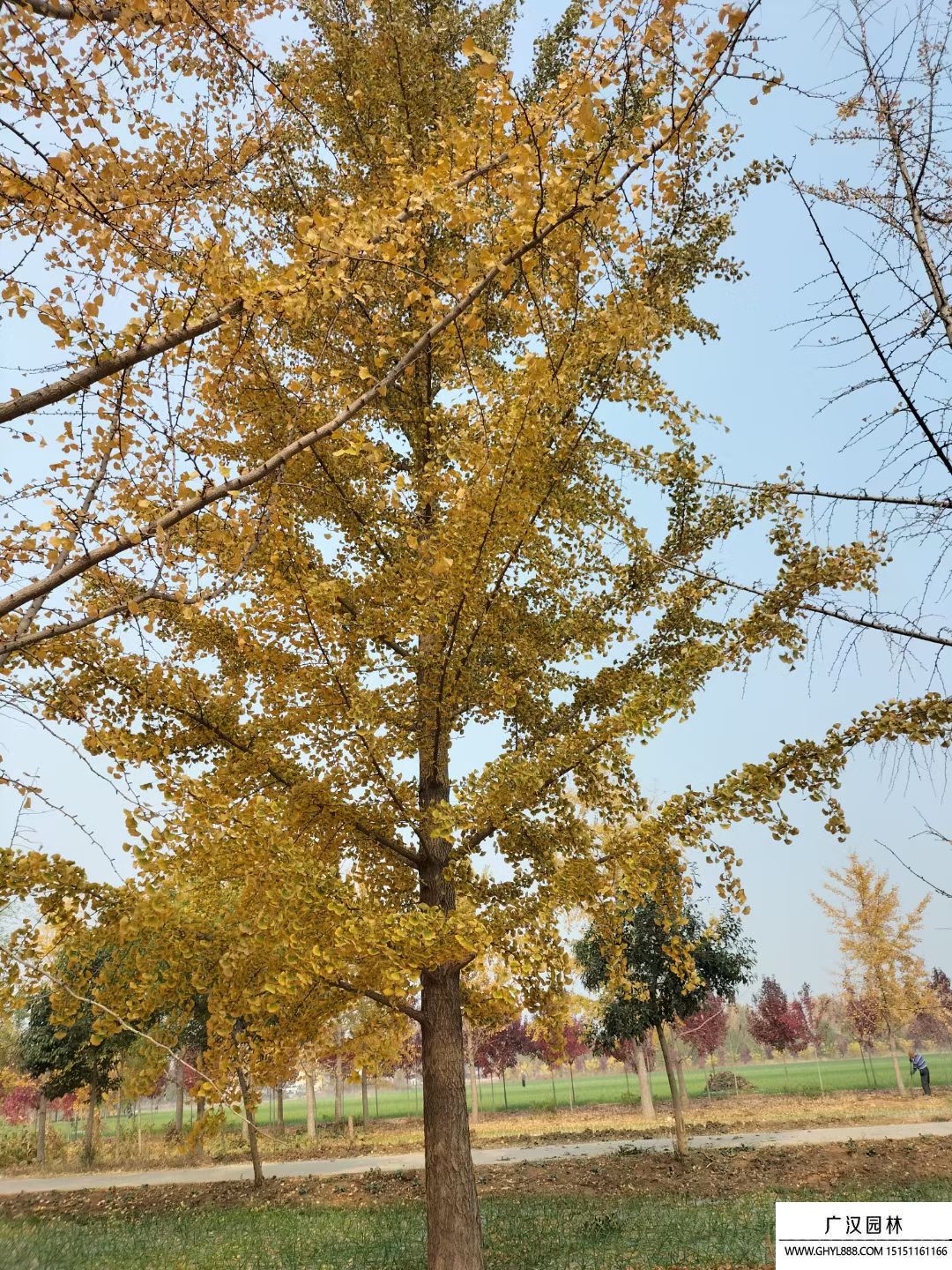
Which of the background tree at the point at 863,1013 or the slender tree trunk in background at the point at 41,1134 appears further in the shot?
the background tree at the point at 863,1013

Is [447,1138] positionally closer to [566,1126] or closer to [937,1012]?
[566,1126]

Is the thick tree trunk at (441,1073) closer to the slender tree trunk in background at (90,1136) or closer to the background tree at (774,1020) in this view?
the slender tree trunk in background at (90,1136)

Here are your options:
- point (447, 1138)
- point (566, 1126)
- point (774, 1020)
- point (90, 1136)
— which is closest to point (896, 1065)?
point (774, 1020)

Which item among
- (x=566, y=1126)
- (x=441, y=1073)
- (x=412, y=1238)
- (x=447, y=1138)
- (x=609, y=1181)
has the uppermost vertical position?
(x=441, y=1073)

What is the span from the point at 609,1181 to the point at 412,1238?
3.14 meters

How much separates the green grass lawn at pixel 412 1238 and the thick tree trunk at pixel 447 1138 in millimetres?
1387

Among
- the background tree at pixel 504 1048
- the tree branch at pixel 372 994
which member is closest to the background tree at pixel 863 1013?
the background tree at pixel 504 1048

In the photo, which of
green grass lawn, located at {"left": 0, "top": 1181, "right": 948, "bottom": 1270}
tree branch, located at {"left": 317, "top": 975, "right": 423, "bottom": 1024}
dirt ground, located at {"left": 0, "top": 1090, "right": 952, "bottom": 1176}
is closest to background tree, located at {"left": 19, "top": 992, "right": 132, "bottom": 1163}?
dirt ground, located at {"left": 0, "top": 1090, "right": 952, "bottom": 1176}

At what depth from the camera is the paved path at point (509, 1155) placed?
12.1 m

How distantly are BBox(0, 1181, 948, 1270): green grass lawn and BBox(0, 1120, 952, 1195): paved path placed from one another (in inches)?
137

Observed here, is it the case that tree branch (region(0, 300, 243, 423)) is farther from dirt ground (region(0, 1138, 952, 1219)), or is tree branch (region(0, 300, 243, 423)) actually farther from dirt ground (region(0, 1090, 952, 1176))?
dirt ground (region(0, 1090, 952, 1176))

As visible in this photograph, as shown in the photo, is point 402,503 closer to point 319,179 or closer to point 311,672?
point 311,672

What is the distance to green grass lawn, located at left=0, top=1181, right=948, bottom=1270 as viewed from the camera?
6352mm

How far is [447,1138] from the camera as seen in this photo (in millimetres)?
5387
